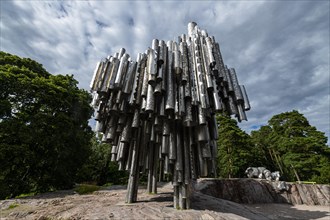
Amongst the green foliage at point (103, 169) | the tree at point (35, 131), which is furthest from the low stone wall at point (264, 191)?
the green foliage at point (103, 169)

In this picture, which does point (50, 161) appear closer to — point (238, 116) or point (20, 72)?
point (20, 72)

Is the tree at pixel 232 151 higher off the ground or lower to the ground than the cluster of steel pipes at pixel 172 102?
higher

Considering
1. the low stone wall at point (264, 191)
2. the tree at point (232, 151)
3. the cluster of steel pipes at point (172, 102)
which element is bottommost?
the low stone wall at point (264, 191)

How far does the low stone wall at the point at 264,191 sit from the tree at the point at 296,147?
6835 millimetres

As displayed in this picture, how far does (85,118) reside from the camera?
1659cm

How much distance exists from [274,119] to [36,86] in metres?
38.6

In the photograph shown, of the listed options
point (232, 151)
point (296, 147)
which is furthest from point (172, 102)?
point (296, 147)

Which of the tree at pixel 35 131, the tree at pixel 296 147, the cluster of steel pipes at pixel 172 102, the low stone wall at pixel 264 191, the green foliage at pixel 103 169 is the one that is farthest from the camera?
the tree at pixel 296 147

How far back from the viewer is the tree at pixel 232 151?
82.9 feet

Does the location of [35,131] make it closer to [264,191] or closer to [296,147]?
[264,191]

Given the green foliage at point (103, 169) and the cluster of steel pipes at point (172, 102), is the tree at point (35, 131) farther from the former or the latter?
the green foliage at point (103, 169)

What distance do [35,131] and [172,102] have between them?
10344 millimetres

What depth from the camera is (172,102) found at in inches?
232

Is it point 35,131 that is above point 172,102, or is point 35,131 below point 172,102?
above
